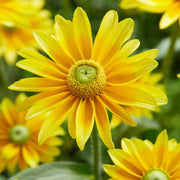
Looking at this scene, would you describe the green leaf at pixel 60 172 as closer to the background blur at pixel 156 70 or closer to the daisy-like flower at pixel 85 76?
the background blur at pixel 156 70

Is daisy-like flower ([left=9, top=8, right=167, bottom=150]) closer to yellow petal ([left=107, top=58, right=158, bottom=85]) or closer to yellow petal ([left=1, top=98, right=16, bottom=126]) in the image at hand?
yellow petal ([left=107, top=58, right=158, bottom=85])

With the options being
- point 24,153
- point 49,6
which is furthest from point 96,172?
point 49,6

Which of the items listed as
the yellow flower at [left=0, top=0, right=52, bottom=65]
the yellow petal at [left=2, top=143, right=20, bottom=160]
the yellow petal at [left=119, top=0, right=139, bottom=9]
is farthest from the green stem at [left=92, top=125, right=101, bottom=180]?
the yellow flower at [left=0, top=0, right=52, bottom=65]

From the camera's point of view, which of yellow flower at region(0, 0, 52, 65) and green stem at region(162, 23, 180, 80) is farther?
yellow flower at region(0, 0, 52, 65)

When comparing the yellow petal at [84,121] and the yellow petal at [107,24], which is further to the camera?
the yellow petal at [107,24]

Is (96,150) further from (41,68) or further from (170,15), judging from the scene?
(170,15)

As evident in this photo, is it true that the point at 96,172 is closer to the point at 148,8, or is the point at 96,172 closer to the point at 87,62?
the point at 87,62

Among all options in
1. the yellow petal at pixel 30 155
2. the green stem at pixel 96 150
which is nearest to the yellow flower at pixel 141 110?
the green stem at pixel 96 150

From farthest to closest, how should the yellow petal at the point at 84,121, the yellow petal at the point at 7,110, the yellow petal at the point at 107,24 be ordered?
the yellow petal at the point at 7,110 < the yellow petal at the point at 107,24 < the yellow petal at the point at 84,121
